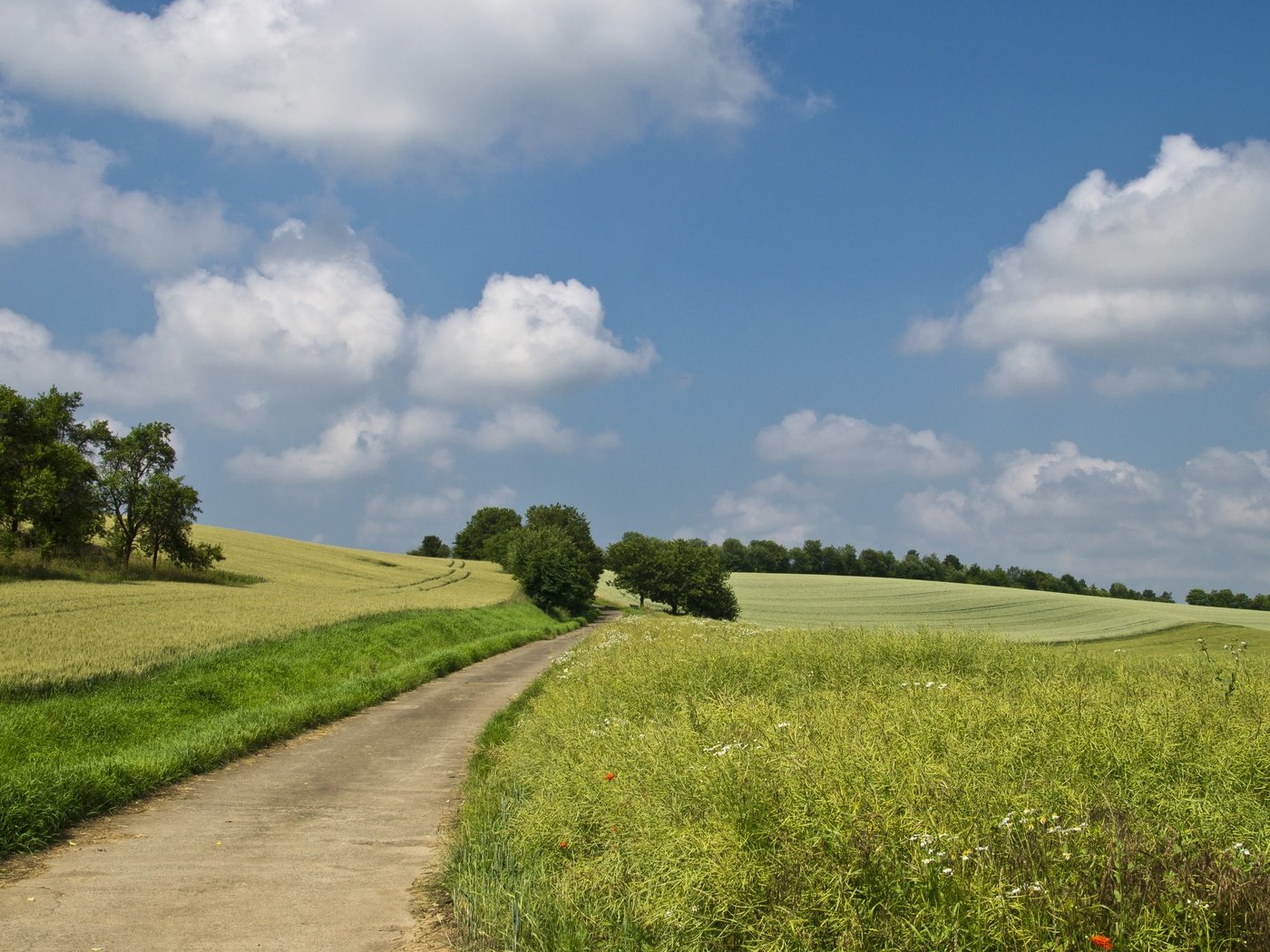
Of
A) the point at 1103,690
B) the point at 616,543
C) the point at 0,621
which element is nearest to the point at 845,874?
the point at 1103,690

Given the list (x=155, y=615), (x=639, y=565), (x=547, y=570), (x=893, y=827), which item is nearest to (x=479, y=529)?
(x=639, y=565)

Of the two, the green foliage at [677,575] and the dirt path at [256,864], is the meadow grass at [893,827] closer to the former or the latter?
the dirt path at [256,864]

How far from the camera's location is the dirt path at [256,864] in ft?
18.6

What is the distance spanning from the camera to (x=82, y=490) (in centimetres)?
4588

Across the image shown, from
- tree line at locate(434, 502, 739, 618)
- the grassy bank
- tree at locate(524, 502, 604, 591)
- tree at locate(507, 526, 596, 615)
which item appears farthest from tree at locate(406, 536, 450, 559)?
the grassy bank

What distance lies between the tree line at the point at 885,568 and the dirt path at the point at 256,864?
8881cm

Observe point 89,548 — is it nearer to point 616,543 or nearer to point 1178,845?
point 1178,845

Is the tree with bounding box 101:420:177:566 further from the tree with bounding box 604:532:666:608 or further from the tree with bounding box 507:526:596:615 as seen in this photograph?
the tree with bounding box 604:532:666:608

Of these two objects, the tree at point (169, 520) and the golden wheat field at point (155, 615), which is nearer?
the golden wheat field at point (155, 615)

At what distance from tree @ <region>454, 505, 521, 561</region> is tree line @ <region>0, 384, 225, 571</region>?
100632mm

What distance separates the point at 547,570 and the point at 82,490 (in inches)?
1158

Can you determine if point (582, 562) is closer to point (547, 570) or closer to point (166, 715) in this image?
point (547, 570)

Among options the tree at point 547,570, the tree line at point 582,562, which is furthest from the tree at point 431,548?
the tree at point 547,570

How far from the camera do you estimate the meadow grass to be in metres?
3.86
